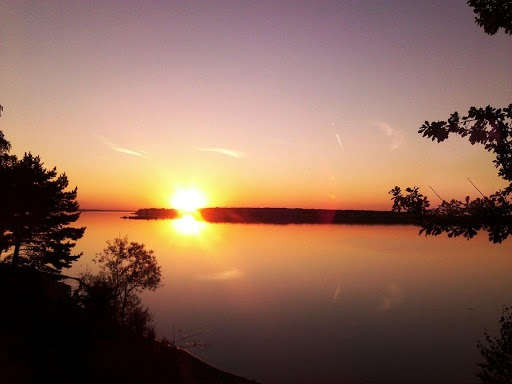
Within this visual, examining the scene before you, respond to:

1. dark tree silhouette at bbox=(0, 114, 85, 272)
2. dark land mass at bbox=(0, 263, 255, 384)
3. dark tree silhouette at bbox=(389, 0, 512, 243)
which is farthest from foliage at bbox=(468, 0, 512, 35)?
dark tree silhouette at bbox=(0, 114, 85, 272)

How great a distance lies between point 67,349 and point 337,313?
53.1 meters

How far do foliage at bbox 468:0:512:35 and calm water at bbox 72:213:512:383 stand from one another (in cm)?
4068

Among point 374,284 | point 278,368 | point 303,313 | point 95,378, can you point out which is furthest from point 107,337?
point 374,284

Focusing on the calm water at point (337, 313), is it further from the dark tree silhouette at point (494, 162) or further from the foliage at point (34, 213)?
the dark tree silhouette at point (494, 162)

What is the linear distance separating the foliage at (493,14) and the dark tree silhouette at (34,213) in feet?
117

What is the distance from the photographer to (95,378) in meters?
19.9

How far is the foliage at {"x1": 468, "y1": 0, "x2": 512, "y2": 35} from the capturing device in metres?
5.97

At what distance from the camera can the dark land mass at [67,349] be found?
18703 millimetres

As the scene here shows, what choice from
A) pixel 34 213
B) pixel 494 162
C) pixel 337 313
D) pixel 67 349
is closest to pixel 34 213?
pixel 34 213

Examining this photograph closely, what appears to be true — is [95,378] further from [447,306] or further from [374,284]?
[374,284]

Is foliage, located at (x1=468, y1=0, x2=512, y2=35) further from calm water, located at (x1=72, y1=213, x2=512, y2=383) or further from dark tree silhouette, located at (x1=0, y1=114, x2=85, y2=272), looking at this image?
calm water, located at (x1=72, y1=213, x2=512, y2=383)

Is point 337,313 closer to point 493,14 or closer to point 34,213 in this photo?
point 34,213

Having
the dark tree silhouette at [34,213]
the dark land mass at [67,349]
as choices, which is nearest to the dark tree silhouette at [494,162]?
the dark land mass at [67,349]

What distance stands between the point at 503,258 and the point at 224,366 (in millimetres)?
128613
